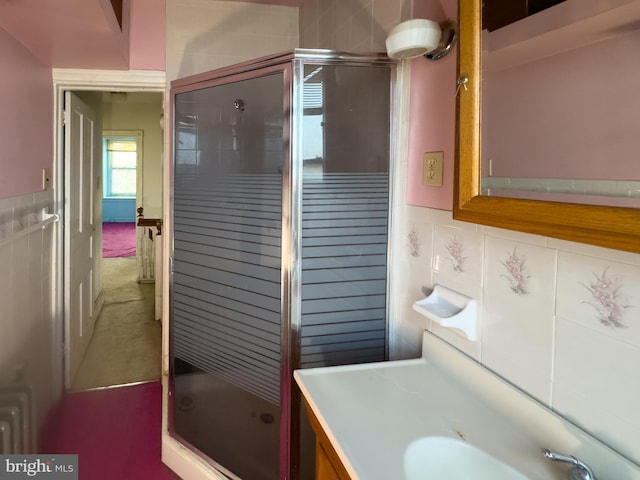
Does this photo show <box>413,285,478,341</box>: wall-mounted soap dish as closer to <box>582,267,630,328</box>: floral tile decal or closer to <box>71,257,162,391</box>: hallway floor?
<box>582,267,630,328</box>: floral tile decal

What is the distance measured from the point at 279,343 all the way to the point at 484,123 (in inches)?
40.9

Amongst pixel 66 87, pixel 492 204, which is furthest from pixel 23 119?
pixel 492 204

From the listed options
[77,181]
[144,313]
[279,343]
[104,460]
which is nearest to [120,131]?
[144,313]

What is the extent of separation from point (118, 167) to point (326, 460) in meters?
10.3

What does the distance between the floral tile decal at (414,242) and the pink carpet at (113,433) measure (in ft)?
5.05

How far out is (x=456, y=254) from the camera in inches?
53.1

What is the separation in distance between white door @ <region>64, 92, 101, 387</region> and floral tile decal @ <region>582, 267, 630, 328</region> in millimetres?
2766

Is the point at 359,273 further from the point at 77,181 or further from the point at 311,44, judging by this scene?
the point at 77,181

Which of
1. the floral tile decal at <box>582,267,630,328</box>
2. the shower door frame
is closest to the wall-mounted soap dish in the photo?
the floral tile decal at <box>582,267,630,328</box>

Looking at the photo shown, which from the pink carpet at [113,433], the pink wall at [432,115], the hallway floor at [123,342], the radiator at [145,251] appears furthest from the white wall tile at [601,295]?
the radiator at [145,251]

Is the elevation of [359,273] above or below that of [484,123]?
below

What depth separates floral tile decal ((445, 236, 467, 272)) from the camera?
1.33m

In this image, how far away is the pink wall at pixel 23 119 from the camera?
5.98 ft

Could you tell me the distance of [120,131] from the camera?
22.2 feet
